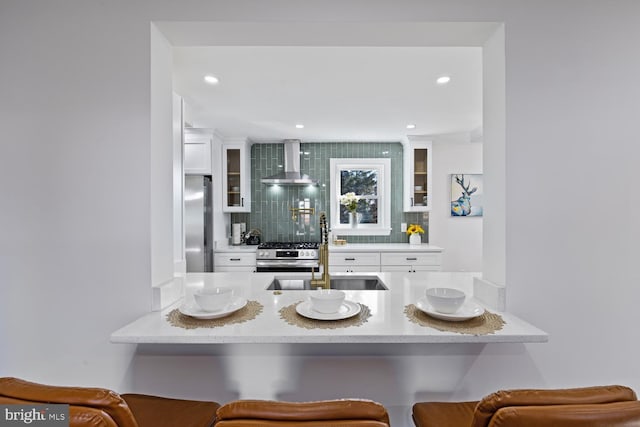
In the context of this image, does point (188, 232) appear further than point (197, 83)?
Yes

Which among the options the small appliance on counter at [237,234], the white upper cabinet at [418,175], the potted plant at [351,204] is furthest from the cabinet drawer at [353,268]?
the small appliance on counter at [237,234]

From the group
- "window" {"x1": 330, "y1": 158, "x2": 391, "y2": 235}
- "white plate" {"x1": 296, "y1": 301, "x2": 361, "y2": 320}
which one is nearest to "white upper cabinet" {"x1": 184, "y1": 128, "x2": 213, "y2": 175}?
"window" {"x1": 330, "y1": 158, "x2": 391, "y2": 235}

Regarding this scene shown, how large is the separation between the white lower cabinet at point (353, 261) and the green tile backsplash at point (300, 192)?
64cm

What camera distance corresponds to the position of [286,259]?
143 inches

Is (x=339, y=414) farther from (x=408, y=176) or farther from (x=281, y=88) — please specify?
(x=408, y=176)

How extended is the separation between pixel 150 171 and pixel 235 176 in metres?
2.79

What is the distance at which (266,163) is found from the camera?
14.0 ft

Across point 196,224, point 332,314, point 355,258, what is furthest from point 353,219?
point 332,314

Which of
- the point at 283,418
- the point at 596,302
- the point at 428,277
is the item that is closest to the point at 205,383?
the point at 283,418

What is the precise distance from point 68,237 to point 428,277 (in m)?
2.05

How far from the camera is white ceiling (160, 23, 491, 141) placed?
140cm

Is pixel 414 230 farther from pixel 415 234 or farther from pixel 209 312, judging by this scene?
pixel 209 312

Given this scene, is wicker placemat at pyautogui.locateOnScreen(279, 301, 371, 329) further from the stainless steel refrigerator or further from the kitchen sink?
the stainless steel refrigerator

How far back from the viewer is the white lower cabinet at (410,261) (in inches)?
146
